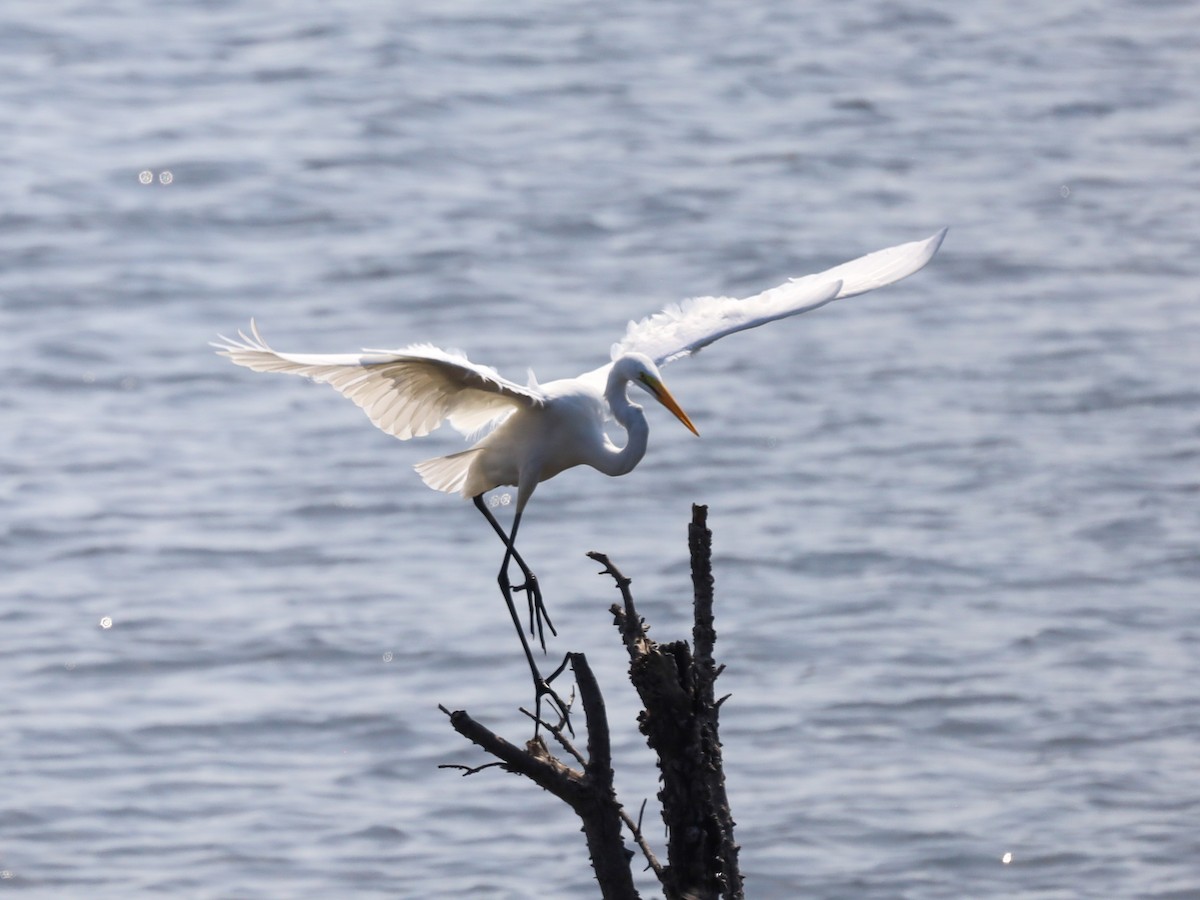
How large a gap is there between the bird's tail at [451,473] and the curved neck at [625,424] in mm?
619

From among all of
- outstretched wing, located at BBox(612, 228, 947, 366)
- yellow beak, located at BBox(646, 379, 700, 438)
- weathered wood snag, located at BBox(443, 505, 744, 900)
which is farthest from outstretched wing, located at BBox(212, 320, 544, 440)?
weathered wood snag, located at BBox(443, 505, 744, 900)

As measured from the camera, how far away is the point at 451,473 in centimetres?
706

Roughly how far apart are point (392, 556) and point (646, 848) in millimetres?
8094

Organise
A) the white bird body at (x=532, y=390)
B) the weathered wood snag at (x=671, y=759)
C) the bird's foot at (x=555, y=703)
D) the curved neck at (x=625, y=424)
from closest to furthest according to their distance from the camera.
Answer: the weathered wood snag at (x=671, y=759) → the bird's foot at (x=555, y=703) → the white bird body at (x=532, y=390) → the curved neck at (x=625, y=424)

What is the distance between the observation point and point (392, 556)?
44.5 ft

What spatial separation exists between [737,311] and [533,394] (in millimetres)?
1083

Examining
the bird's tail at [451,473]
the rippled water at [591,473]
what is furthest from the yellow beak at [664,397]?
the rippled water at [591,473]

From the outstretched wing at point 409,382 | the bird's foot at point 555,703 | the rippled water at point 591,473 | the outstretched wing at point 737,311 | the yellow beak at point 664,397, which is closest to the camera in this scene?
the bird's foot at point 555,703

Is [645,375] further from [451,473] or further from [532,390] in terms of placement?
[451,473]

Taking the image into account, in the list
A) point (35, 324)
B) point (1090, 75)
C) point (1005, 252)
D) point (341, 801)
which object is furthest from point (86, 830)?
point (1090, 75)

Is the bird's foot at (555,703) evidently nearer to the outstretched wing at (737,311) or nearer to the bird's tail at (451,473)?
the bird's tail at (451,473)

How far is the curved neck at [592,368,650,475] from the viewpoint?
654cm

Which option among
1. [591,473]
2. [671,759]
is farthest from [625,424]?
[591,473]

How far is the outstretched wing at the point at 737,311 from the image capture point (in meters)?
6.93
